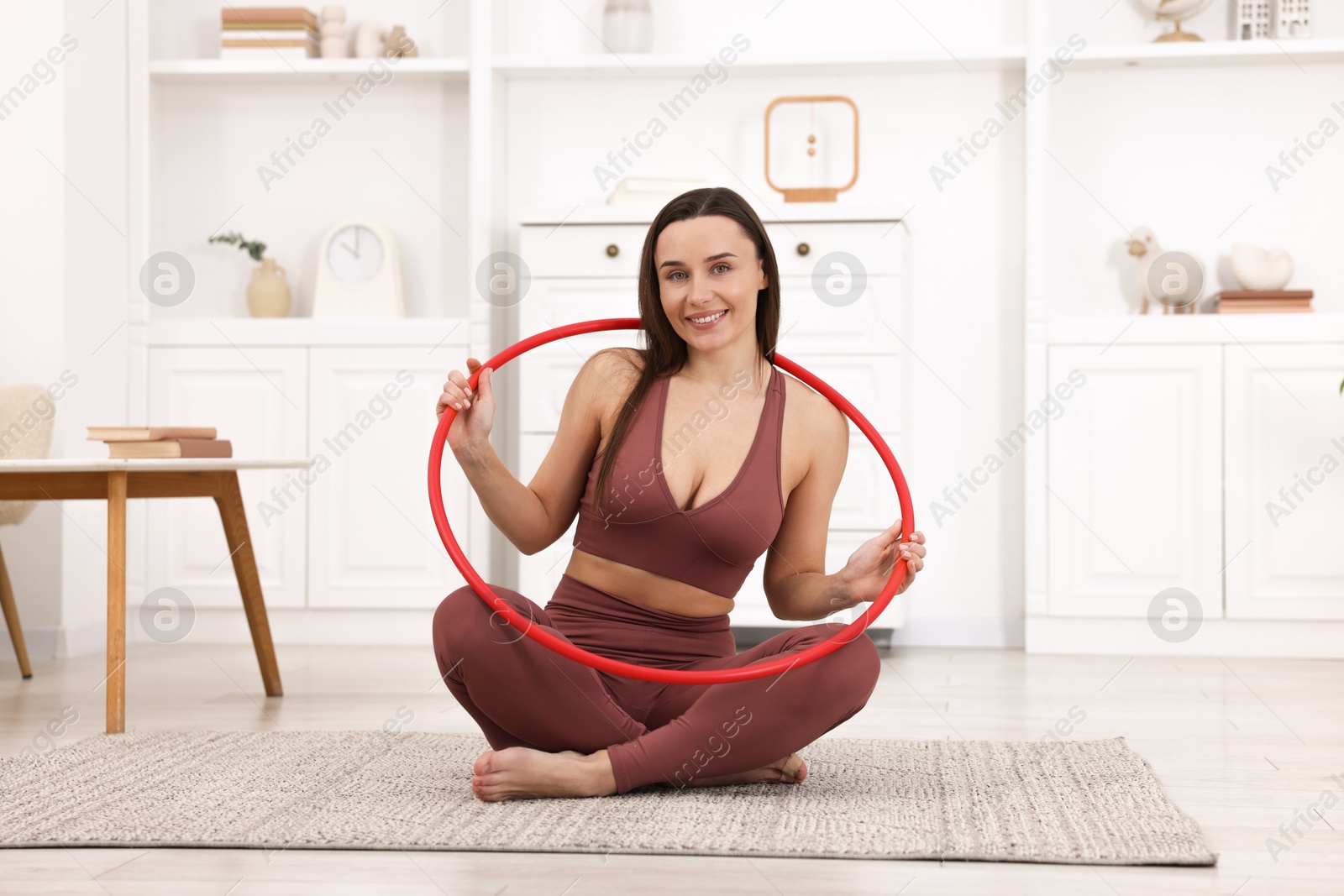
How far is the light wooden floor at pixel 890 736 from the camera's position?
4.82ft

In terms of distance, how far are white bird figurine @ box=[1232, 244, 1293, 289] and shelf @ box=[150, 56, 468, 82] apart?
2523 mm

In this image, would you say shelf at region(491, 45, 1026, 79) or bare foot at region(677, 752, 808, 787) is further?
shelf at region(491, 45, 1026, 79)

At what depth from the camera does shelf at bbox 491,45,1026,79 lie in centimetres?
391

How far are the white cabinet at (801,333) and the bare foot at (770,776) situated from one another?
5.35 feet

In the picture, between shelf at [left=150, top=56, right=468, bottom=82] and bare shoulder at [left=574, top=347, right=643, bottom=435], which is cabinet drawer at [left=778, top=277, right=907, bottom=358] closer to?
shelf at [left=150, top=56, right=468, bottom=82]

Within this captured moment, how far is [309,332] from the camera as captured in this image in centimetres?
396

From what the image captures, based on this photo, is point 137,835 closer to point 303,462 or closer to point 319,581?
point 303,462

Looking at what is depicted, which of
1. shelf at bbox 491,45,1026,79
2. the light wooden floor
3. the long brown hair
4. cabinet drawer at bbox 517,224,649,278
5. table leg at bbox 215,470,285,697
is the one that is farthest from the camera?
shelf at bbox 491,45,1026,79

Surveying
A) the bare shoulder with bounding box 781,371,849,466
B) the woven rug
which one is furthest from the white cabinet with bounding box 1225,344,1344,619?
the bare shoulder with bounding box 781,371,849,466

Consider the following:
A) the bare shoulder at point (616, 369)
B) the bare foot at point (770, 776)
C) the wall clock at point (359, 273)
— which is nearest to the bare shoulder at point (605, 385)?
the bare shoulder at point (616, 369)

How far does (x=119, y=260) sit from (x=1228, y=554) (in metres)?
3.52

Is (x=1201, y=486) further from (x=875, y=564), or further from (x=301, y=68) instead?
(x=301, y=68)

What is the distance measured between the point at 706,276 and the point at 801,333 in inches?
70.8

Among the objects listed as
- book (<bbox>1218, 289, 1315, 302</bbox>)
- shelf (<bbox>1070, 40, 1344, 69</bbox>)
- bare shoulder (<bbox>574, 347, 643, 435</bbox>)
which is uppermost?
shelf (<bbox>1070, 40, 1344, 69</bbox>)
